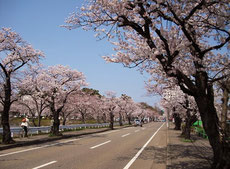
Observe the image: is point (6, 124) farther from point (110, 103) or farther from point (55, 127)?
point (110, 103)

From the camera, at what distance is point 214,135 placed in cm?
651

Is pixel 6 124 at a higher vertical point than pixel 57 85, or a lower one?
lower

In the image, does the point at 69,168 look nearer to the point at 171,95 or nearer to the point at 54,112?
the point at 54,112

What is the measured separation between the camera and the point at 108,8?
7605mm

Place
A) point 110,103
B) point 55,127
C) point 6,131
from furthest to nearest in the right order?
point 110,103 < point 55,127 < point 6,131

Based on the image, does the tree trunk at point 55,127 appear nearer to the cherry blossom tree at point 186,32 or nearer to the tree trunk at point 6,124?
the tree trunk at point 6,124

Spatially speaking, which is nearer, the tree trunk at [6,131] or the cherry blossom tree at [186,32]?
the cherry blossom tree at [186,32]

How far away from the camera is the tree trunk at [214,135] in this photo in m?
6.17

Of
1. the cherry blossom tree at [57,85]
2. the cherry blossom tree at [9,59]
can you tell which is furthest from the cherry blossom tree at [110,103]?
the cherry blossom tree at [9,59]

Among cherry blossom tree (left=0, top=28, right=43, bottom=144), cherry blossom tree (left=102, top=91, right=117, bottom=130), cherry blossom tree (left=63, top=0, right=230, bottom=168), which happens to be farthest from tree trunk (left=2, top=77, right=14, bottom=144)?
cherry blossom tree (left=102, top=91, right=117, bottom=130)

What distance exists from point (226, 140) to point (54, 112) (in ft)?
57.2

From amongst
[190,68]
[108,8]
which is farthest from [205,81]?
[108,8]

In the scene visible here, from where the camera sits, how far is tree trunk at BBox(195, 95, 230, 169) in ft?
20.2

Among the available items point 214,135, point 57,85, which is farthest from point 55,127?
point 214,135
